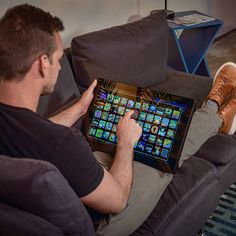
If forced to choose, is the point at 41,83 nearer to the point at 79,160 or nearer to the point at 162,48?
the point at 79,160

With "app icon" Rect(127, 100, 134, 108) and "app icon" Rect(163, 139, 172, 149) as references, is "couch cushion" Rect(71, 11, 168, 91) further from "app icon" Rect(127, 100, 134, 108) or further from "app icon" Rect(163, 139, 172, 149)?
"app icon" Rect(163, 139, 172, 149)

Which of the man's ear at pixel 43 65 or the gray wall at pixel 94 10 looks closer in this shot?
the man's ear at pixel 43 65

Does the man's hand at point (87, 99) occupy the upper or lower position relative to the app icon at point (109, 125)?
upper

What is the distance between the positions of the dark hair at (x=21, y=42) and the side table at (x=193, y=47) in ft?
5.49

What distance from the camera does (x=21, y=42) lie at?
42.1 inches

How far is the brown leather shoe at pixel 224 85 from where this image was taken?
5.85ft

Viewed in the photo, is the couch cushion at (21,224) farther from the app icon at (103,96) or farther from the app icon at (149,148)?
the app icon at (103,96)

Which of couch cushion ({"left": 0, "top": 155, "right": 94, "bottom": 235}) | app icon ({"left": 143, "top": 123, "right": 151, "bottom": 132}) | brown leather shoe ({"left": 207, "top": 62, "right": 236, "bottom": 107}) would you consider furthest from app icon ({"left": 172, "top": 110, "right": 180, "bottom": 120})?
couch cushion ({"left": 0, "top": 155, "right": 94, "bottom": 235})

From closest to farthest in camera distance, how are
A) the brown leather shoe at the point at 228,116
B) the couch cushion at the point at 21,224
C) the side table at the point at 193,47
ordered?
the couch cushion at the point at 21,224
the brown leather shoe at the point at 228,116
the side table at the point at 193,47

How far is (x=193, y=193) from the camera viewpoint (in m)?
1.44

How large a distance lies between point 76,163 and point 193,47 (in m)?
2.24

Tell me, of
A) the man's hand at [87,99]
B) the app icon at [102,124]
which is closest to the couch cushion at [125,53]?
the man's hand at [87,99]

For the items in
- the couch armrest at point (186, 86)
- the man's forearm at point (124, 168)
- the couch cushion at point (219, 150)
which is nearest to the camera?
the man's forearm at point (124, 168)

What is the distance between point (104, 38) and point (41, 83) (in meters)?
0.82
